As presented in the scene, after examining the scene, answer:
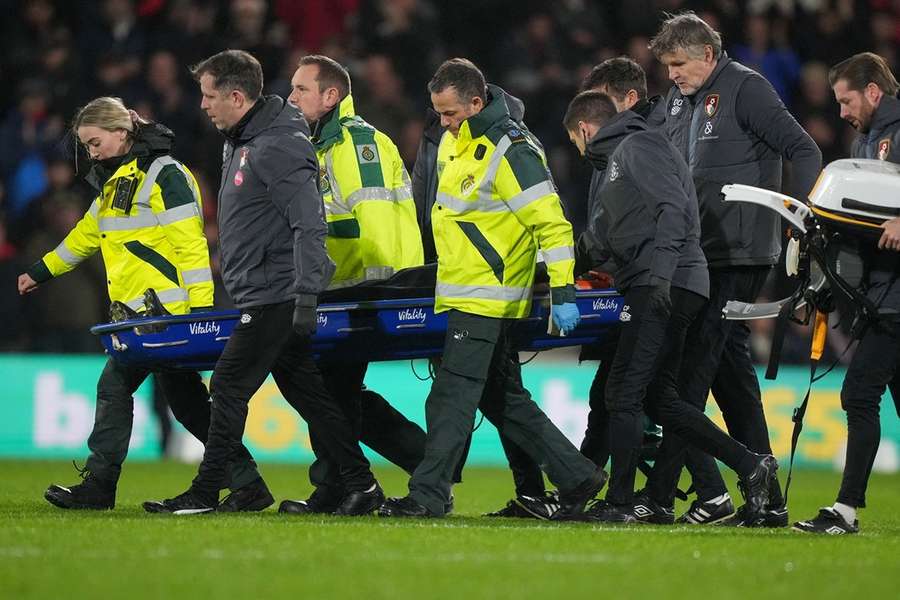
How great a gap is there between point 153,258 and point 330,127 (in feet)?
3.79

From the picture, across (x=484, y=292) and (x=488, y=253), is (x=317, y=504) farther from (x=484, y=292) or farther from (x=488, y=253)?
(x=488, y=253)

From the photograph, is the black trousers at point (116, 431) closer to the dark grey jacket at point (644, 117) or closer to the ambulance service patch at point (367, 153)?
the ambulance service patch at point (367, 153)

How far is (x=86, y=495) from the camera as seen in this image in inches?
316

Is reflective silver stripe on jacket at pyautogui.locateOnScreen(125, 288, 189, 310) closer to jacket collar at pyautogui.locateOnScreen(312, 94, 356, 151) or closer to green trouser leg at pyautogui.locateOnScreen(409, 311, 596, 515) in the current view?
jacket collar at pyautogui.locateOnScreen(312, 94, 356, 151)

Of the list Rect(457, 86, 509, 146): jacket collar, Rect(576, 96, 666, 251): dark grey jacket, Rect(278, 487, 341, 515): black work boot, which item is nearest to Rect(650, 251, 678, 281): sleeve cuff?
Rect(576, 96, 666, 251): dark grey jacket

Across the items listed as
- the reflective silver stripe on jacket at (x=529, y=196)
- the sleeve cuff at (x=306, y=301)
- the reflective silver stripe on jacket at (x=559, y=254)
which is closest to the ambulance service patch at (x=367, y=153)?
the reflective silver stripe on jacket at (x=529, y=196)

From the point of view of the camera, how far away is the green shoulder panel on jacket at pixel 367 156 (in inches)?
326

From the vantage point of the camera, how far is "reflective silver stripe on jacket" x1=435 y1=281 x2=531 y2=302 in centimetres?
760

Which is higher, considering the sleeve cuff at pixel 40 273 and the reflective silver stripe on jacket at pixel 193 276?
the reflective silver stripe on jacket at pixel 193 276

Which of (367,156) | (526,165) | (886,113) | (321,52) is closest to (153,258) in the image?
(367,156)

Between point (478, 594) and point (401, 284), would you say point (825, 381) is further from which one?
point (478, 594)

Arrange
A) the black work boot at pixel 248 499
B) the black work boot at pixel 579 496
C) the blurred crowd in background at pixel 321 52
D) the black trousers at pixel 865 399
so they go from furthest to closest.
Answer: the blurred crowd in background at pixel 321 52 → the black work boot at pixel 248 499 → the black work boot at pixel 579 496 → the black trousers at pixel 865 399

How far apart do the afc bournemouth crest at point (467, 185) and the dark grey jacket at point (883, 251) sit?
1837mm

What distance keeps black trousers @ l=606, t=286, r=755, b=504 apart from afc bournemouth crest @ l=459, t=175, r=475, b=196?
91 centimetres
